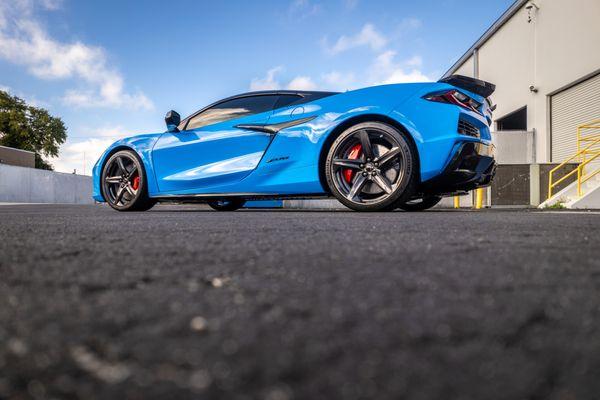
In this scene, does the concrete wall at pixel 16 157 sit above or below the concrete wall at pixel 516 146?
above

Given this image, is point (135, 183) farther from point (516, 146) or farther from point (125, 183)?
point (516, 146)

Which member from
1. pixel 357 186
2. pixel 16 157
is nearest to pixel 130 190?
pixel 357 186

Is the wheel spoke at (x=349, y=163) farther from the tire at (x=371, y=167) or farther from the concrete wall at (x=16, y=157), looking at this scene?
the concrete wall at (x=16, y=157)

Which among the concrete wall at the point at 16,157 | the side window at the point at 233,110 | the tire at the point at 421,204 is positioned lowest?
the tire at the point at 421,204

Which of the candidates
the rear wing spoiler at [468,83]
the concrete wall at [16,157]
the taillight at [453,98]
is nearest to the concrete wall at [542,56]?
the rear wing spoiler at [468,83]

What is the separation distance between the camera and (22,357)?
549 millimetres

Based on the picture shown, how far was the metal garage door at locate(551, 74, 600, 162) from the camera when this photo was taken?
14.6 m

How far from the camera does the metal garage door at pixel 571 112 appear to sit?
14.6 m

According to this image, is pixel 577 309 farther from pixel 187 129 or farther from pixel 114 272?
pixel 187 129

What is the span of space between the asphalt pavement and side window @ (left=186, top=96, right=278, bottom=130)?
3.97 m

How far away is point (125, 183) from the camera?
232 inches

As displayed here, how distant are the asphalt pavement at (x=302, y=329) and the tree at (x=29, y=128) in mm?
54336

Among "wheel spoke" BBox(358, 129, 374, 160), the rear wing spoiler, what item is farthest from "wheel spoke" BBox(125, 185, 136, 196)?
the rear wing spoiler

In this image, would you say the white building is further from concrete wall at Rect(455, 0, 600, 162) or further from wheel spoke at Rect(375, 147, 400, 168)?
wheel spoke at Rect(375, 147, 400, 168)
